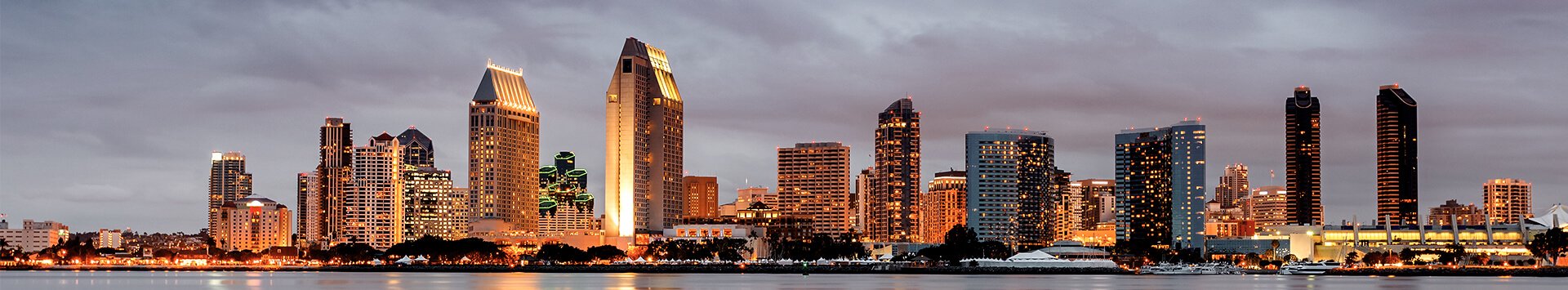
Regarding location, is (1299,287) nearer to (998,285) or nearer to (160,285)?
(998,285)

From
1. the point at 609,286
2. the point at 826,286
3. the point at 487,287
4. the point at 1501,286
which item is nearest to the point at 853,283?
the point at 826,286

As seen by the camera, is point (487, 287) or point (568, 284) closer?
point (487, 287)

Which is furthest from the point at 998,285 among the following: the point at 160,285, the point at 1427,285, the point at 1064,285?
the point at 160,285

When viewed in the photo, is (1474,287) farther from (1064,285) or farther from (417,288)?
(417,288)

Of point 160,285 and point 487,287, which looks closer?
point 487,287

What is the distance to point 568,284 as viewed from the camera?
196 meters

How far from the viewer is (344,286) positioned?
182 metres

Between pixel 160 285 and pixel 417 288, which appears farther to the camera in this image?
pixel 160 285

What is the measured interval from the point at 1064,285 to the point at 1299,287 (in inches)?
929

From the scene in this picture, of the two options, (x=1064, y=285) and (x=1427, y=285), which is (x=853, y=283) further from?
(x=1427, y=285)

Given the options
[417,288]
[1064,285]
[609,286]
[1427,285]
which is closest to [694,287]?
[609,286]

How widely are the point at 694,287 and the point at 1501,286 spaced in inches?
3185

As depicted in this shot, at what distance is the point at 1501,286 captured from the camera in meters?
188

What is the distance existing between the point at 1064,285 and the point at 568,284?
169 ft
